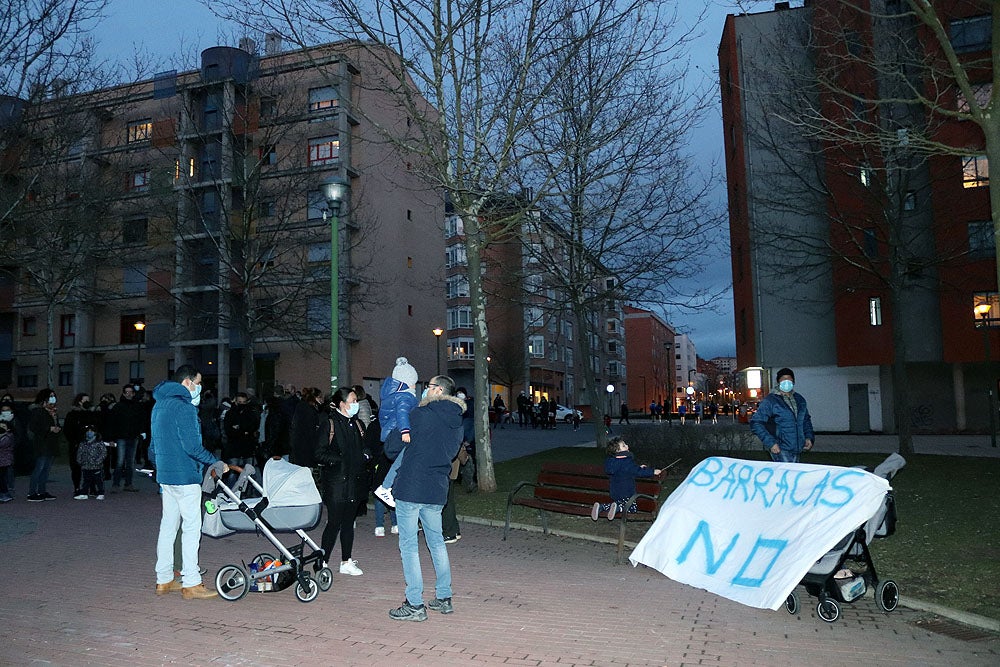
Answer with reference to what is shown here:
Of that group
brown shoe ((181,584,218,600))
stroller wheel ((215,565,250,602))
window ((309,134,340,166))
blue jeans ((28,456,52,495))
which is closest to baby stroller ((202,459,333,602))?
stroller wheel ((215,565,250,602))

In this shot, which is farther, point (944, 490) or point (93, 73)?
point (93, 73)

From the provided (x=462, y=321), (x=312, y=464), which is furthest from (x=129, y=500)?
(x=462, y=321)

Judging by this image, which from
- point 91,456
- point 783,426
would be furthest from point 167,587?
point 91,456

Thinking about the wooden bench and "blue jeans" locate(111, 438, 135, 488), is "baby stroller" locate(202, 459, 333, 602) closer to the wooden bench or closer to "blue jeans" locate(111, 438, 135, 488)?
the wooden bench

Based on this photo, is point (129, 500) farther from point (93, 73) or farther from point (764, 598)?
point (764, 598)

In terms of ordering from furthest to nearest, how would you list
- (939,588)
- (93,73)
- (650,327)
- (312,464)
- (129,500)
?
(650,327) → (93,73) → (129,500) → (312,464) → (939,588)

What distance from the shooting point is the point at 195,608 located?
6.67 m

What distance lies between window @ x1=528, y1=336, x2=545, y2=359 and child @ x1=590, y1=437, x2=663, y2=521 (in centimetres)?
6407

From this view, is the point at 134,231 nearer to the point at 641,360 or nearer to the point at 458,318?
the point at 458,318

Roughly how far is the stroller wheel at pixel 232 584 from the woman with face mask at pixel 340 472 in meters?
0.92

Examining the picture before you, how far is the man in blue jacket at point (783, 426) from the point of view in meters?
9.61

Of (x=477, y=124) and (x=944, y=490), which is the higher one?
(x=477, y=124)

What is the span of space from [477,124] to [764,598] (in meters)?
10.9

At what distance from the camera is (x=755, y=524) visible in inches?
277
